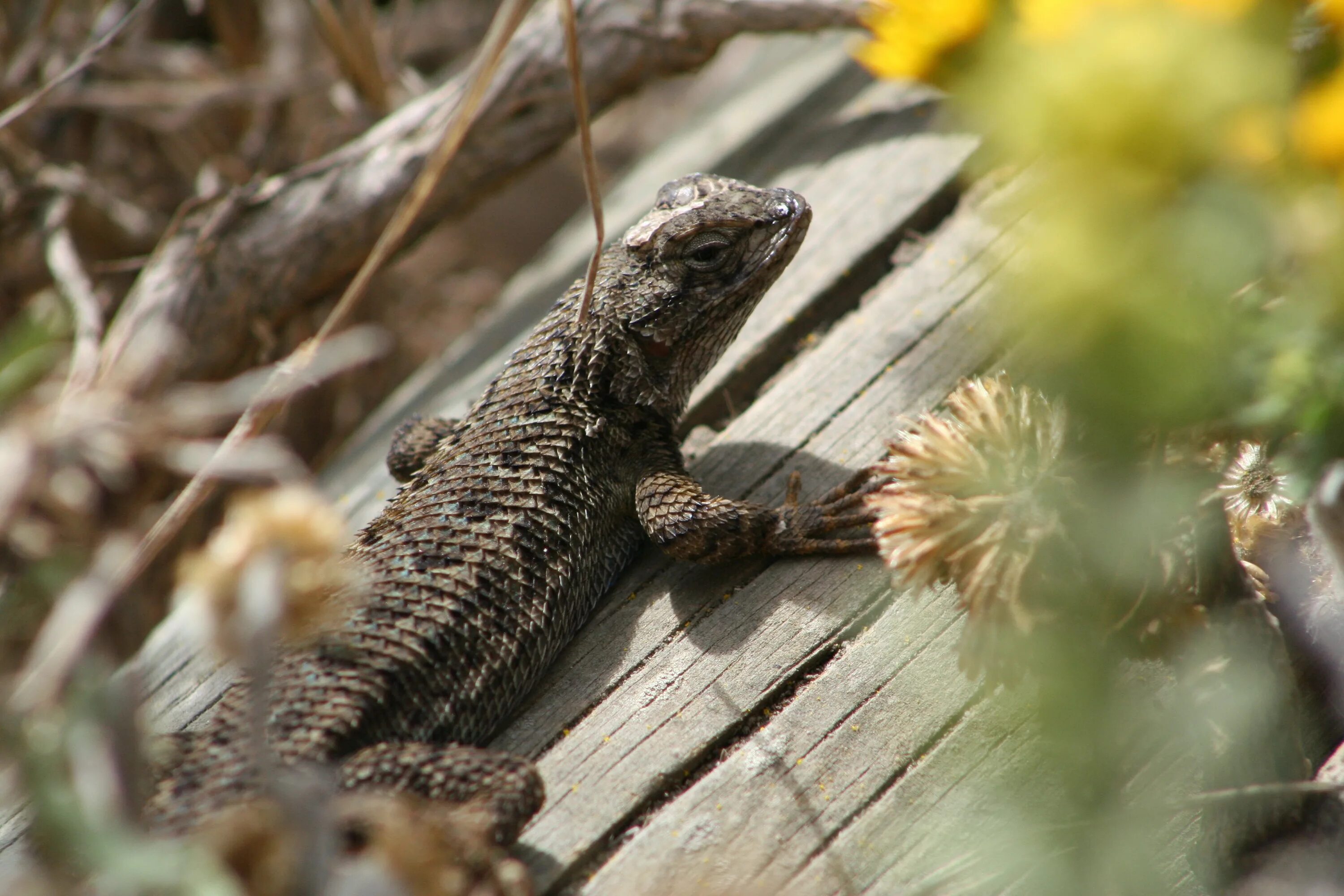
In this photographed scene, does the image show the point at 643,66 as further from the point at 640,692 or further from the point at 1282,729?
the point at 1282,729

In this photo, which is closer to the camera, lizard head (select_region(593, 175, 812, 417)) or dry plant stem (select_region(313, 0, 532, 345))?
dry plant stem (select_region(313, 0, 532, 345))

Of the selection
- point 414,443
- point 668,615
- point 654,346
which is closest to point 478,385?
point 414,443

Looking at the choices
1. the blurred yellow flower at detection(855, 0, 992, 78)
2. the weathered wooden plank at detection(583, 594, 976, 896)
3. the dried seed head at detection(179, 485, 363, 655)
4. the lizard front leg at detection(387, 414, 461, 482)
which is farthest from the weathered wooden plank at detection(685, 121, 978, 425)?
the dried seed head at detection(179, 485, 363, 655)

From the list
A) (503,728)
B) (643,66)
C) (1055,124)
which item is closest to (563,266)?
(643,66)

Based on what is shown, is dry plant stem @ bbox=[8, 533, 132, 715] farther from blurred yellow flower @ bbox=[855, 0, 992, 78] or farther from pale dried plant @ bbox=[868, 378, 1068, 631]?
blurred yellow flower @ bbox=[855, 0, 992, 78]

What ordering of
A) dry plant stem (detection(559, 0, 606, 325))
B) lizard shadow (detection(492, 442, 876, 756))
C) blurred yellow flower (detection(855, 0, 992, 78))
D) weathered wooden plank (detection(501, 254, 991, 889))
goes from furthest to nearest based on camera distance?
lizard shadow (detection(492, 442, 876, 756)), weathered wooden plank (detection(501, 254, 991, 889)), dry plant stem (detection(559, 0, 606, 325)), blurred yellow flower (detection(855, 0, 992, 78))

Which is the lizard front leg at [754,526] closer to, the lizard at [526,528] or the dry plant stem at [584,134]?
the lizard at [526,528]

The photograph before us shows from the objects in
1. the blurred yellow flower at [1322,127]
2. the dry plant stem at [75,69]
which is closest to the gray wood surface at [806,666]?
the blurred yellow flower at [1322,127]
